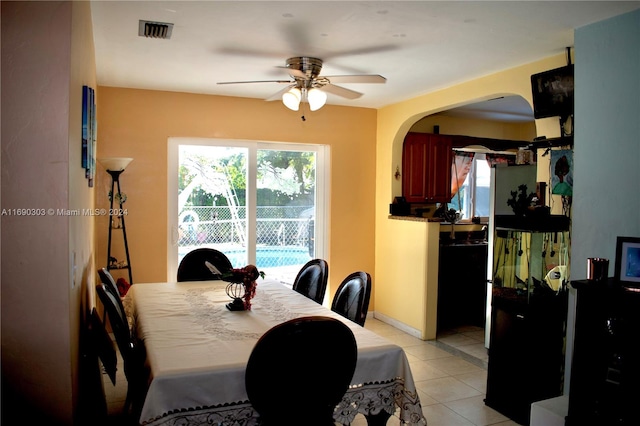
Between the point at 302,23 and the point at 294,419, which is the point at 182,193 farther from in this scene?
the point at 294,419

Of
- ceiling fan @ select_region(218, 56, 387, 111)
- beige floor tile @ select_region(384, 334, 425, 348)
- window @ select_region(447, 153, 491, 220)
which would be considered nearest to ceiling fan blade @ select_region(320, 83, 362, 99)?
ceiling fan @ select_region(218, 56, 387, 111)

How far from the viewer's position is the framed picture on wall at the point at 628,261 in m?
2.25

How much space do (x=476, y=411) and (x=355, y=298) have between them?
1.20 metres

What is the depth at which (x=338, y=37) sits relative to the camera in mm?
3045

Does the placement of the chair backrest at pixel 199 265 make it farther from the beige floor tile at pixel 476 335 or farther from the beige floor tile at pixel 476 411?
the beige floor tile at pixel 476 335

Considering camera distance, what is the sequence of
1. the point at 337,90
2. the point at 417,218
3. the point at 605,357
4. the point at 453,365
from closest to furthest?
Result: 1. the point at 605,357
2. the point at 337,90
3. the point at 453,365
4. the point at 417,218

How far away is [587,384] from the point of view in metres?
2.30

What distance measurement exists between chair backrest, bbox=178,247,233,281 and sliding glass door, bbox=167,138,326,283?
2.94 feet

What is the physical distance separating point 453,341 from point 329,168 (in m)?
2.27

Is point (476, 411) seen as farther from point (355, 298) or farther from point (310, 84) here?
point (310, 84)

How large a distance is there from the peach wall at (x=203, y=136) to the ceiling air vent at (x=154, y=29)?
67.2 inches

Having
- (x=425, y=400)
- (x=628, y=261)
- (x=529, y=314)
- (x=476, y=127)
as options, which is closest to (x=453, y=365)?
(x=425, y=400)

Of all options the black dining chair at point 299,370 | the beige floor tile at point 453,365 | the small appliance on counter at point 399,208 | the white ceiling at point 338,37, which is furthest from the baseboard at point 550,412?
the small appliance on counter at point 399,208

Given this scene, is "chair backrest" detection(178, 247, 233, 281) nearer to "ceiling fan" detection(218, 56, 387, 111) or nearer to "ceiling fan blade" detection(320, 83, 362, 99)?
"ceiling fan" detection(218, 56, 387, 111)
